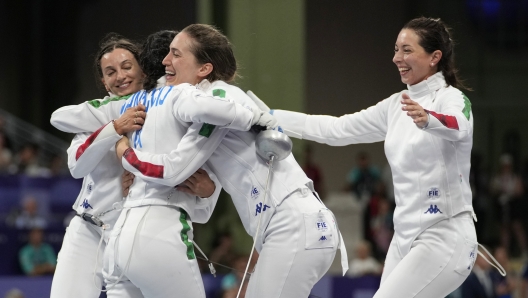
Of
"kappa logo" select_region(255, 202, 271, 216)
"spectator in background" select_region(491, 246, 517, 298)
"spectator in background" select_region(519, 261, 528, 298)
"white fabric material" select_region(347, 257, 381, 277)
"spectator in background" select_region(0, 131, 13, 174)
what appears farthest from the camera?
"spectator in background" select_region(0, 131, 13, 174)

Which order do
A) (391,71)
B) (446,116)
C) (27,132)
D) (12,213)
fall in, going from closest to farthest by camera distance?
(446,116) → (12,213) → (27,132) → (391,71)

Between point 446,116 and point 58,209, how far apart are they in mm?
6082

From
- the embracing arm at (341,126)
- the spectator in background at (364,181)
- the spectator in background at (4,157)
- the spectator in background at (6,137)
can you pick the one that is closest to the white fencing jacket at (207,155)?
the embracing arm at (341,126)

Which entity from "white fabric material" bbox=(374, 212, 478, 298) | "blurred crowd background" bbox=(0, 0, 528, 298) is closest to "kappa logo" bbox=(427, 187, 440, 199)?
"white fabric material" bbox=(374, 212, 478, 298)

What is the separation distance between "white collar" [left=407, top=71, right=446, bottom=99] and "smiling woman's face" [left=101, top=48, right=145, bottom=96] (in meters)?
1.16

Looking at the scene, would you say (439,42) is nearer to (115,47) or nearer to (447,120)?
(447,120)

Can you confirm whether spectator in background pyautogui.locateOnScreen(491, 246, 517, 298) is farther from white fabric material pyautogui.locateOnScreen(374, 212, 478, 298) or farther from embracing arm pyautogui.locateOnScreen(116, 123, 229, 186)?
embracing arm pyautogui.locateOnScreen(116, 123, 229, 186)

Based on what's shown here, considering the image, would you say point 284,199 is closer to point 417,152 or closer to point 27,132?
point 417,152

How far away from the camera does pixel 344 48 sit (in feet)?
40.1

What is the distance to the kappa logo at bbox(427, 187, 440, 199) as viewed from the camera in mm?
3221

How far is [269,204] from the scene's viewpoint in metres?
2.87

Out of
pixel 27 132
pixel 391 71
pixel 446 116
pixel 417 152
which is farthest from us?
pixel 391 71

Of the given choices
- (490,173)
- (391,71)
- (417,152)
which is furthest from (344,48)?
(417,152)

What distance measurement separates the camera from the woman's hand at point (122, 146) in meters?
2.97
